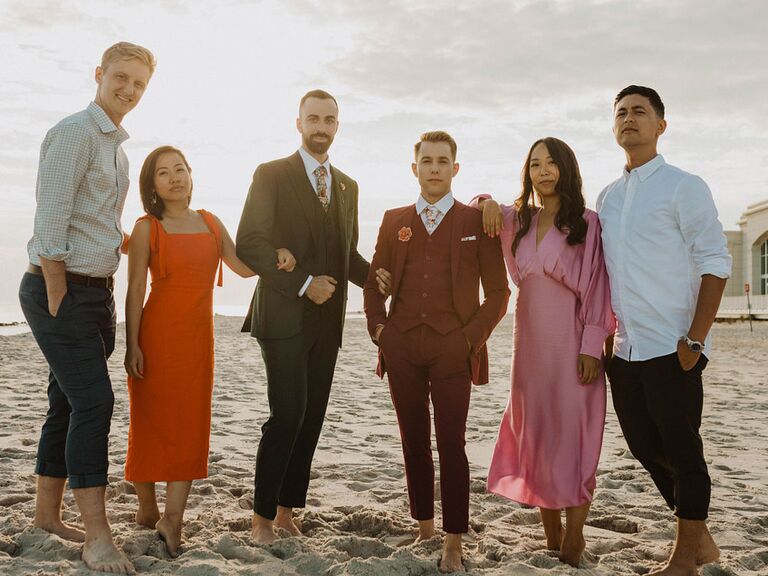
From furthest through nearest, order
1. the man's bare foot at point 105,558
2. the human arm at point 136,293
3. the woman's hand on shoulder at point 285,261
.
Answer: the woman's hand on shoulder at point 285,261
the human arm at point 136,293
the man's bare foot at point 105,558

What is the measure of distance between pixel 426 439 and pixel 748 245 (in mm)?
45419

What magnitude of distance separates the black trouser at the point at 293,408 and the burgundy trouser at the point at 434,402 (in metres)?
0.43

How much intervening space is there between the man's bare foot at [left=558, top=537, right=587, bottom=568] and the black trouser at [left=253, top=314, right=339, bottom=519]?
138 cm

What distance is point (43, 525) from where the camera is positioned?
349 centimetres

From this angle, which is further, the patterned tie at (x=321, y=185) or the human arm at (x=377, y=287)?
the patterned tie at (x=321, y=185)

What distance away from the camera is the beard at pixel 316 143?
380 cm

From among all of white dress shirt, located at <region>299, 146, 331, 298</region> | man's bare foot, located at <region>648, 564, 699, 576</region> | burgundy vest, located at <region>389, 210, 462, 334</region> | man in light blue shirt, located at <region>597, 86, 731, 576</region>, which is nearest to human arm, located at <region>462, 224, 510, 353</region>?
burgundy vest, located at <region>389, 210, 462, 334</region>

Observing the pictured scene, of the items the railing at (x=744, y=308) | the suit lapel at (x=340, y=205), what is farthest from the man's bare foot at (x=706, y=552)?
the railing at (x=744, y=308)

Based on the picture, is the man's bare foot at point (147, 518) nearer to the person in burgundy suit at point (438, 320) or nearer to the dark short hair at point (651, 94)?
the person in burgundy suit at point (438, 320)

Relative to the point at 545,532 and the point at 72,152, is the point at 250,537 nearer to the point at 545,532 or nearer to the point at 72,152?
the point at 545,532

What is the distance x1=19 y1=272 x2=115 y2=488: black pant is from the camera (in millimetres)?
3176

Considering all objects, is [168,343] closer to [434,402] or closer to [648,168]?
[434,402]

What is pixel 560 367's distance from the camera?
3385 millimetres

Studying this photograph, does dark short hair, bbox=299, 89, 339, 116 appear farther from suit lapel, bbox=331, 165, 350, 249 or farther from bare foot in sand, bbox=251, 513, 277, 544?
bare foot in sand, bbox=251, 513, 277, 544
